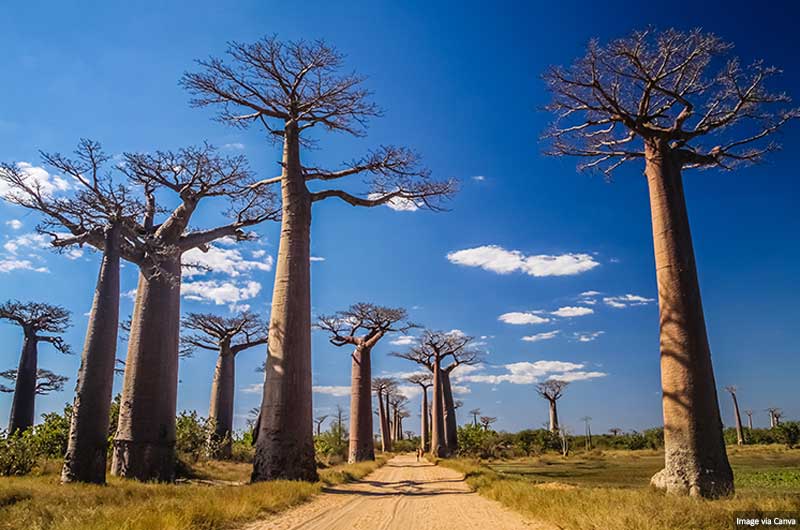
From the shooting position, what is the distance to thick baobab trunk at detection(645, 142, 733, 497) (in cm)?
695

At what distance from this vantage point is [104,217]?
10375mm

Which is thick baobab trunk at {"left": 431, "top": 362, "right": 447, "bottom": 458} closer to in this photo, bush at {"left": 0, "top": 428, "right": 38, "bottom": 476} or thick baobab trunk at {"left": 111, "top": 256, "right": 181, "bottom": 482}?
thick baobab trunk at {"left": 111, "top": 256, "right": 181, "bottom": 482}

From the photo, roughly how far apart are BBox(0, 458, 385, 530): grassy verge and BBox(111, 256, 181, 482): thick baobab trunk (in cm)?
264

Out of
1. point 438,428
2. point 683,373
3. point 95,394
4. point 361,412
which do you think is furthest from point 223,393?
point 683,373

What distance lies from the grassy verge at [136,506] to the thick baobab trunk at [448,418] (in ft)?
73.7

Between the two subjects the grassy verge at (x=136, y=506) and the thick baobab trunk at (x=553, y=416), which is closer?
the grassy verge at (x=136, y=506)

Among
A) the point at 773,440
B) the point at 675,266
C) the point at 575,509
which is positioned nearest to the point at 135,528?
the point at 575,509

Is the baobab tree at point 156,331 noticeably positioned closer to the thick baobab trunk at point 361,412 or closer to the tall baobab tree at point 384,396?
the thick baobab trunk at point 361,412

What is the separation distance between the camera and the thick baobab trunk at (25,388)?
21.3 meters

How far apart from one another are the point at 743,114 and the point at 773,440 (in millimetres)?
44199

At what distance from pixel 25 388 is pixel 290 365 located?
1735 cm

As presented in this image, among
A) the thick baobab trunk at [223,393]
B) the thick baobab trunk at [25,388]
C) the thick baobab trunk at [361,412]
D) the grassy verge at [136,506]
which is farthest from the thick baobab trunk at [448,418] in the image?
the grassy verge at [136,506]

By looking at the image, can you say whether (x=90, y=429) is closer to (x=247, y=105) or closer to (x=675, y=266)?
(x=247, y=105)

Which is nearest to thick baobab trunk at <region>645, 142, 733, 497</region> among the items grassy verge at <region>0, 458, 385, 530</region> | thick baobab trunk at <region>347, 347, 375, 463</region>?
grassy verge at <region>0, 458, 385, 530</region>
